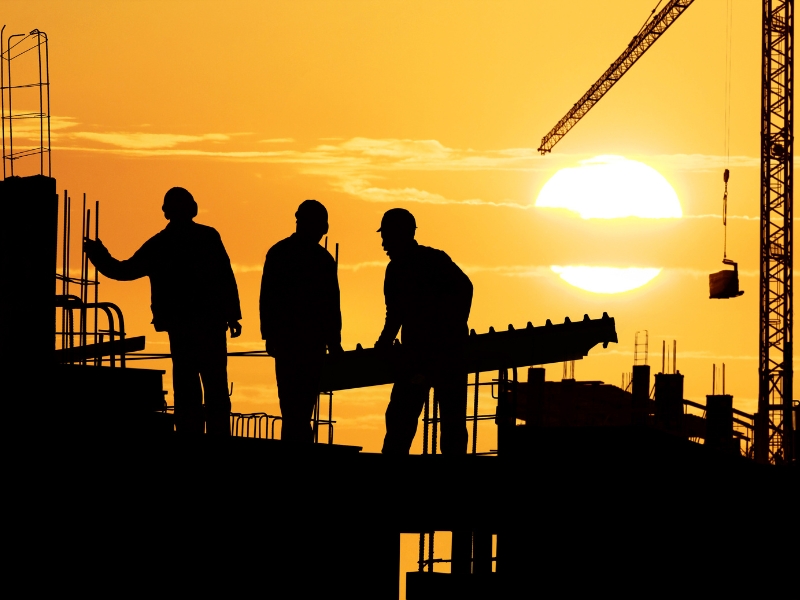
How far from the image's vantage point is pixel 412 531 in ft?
50.1

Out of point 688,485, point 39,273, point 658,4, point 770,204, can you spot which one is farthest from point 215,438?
point 658,4

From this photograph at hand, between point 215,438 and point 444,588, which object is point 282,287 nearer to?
point 215,438

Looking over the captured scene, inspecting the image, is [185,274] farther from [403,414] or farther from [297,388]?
[403,414]

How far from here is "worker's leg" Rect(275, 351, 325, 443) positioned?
13188 millimetres

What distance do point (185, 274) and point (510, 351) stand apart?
724 cm

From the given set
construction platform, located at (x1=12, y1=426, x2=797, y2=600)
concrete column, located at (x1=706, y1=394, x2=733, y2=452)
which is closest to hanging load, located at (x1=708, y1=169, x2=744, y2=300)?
concrete column, located at (x1=706, y1=394, x2=733, y2=452)

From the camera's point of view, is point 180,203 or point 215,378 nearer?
point 180,203

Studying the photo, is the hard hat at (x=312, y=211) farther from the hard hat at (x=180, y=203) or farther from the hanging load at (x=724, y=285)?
the hanging load at (x=724, y=285)

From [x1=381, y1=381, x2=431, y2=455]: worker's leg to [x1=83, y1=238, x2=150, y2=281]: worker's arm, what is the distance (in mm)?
2563

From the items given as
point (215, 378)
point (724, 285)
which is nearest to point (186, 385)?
point (215, 378)

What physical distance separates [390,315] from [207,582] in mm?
2952

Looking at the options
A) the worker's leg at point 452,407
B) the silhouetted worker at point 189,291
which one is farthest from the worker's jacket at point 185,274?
the worker's leg at point 452,407

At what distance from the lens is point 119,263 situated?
521 inches

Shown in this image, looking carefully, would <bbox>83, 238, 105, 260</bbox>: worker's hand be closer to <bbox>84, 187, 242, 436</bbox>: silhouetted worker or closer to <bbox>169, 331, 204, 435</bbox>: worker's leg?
<bbox>84, 187, 242, 436</bbox>: silhouetted worker
